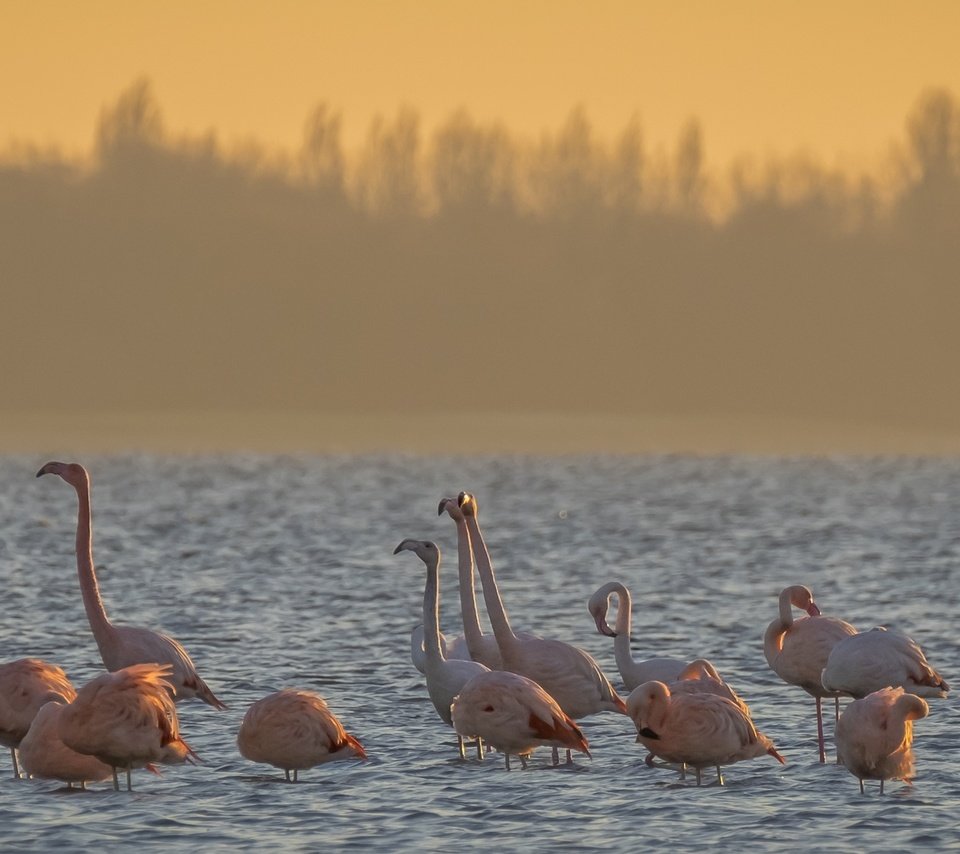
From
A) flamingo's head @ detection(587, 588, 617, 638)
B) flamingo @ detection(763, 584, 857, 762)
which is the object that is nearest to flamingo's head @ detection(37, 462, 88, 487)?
flamingo's head @ detection(587, 588, 617, 638)

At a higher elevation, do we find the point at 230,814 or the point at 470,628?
the point at 470,628

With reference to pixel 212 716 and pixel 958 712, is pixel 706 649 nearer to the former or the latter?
pixel 958 712

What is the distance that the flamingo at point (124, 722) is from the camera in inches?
596

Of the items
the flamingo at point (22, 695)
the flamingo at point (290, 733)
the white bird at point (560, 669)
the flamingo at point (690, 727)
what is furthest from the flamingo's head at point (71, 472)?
the flamingo at point (690, 727)

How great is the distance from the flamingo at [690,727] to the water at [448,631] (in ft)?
1.15

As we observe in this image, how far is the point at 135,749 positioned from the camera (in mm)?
15305

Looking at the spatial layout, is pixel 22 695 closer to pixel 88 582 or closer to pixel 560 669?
pixel 88 582

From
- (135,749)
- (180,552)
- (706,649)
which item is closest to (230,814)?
(135,749)

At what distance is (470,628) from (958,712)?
5143 millimetres

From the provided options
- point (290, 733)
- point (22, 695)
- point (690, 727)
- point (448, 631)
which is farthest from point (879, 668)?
point (448, 631)

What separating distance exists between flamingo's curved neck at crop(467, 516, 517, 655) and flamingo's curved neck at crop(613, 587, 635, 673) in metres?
1.04

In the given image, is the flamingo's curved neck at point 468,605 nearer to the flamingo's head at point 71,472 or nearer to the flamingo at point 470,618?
the flamingo at point 470,618

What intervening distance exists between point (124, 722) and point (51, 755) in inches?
28.9

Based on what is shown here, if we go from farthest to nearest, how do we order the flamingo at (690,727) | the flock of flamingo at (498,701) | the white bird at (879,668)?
the white bird at (879,668) → the flamingo at (690,727) → the flock of flamingo at (498,701)
